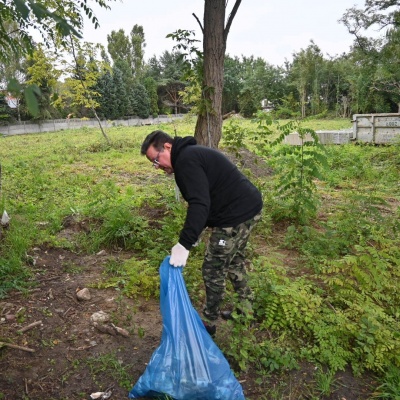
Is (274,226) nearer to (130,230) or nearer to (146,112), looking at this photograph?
(130,230)

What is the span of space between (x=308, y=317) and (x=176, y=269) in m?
1.24

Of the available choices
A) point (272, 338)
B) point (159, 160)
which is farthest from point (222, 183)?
point (272, 338)

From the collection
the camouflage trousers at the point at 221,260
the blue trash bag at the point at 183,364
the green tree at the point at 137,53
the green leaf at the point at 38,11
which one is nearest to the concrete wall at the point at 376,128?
the camouflage trousers at the point at 221,260

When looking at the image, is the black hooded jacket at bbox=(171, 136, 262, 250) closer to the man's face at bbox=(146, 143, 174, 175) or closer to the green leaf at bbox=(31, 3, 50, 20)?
the man's face at bbox=(146, 143, 174, 175)

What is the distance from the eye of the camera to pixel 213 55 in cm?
456

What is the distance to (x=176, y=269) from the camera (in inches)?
84.4

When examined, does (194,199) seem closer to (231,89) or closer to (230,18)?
(230,18)

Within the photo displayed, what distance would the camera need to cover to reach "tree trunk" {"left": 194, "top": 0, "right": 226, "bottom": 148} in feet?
14.8

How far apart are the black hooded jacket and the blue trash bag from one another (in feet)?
1.24

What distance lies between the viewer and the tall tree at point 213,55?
450 cm

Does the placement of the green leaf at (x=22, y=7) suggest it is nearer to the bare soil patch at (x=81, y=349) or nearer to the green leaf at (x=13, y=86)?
the green leaf at (x=13, y=86)

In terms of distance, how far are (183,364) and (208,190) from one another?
1041 mm

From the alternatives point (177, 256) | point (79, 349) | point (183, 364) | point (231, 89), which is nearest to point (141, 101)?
point (231, 89)

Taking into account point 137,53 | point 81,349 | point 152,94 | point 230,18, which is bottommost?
point 81,349
